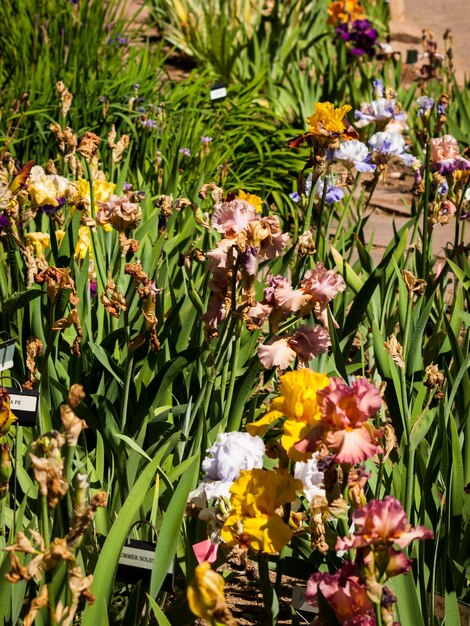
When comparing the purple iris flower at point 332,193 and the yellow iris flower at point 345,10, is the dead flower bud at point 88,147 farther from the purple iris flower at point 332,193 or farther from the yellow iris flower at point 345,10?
the yellow iris flower at point 345,10

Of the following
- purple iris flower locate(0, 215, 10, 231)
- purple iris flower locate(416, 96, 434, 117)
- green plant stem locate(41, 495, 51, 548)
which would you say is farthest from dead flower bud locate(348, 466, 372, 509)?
purple iris flower locate(416, 96, 434, 117)

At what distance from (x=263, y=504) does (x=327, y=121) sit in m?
1.12

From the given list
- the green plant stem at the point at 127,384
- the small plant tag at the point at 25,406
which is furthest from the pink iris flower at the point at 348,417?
the green plant stem at the point at 127,384

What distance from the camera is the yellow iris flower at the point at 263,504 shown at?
1243 millimetres

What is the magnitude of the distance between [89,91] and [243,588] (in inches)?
111

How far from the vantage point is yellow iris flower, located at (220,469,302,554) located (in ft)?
4.08

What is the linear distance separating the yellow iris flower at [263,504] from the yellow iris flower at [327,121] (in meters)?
1.07

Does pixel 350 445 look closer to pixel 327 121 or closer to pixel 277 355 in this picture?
pixel 277 355

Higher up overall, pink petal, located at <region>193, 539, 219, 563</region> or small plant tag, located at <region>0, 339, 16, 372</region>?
small plant tag, located at <region>0, 339, 16, 372</region>

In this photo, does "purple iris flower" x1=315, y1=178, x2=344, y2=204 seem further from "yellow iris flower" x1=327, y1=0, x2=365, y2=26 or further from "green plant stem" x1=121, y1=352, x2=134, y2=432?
"yellow iris flower" x1=327, y1=0, x2=365, y2=26

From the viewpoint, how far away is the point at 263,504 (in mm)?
1258

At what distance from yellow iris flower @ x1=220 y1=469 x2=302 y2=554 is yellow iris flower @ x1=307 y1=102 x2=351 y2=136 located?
107 cm

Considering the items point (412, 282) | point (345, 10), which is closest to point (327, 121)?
point (412, 282)

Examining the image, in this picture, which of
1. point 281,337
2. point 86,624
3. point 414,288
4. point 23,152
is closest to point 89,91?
point 23,152
